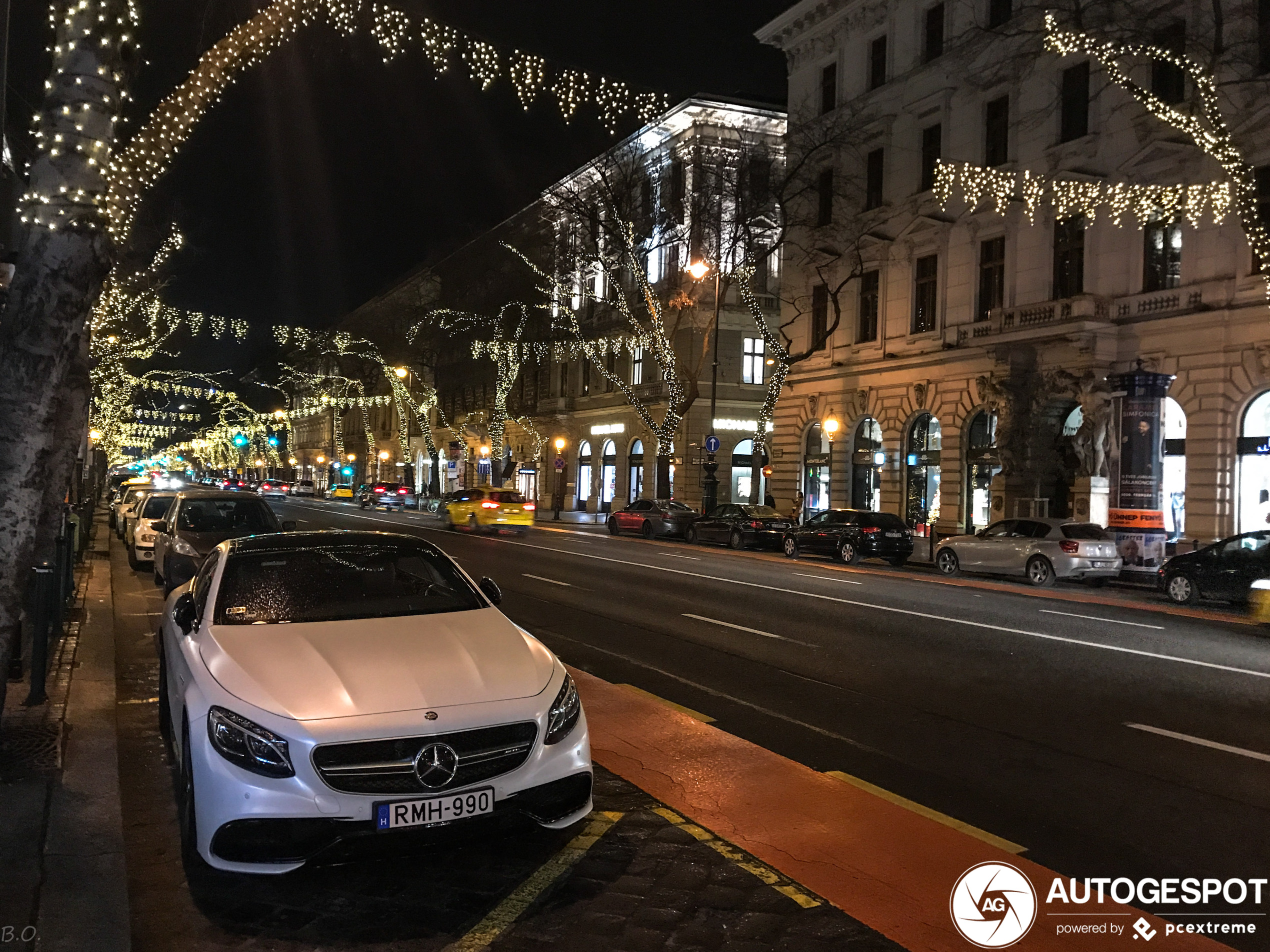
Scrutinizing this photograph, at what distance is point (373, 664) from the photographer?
5.02 metres

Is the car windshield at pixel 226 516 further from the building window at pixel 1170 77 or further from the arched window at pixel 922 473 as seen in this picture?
the arched window at pixel 922 473

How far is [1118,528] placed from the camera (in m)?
21.8

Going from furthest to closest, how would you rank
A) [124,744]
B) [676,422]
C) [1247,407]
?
[676,422]
[1247,407]
[124,744]

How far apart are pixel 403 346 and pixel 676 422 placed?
101ft

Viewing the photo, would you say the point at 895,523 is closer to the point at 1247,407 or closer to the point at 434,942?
the point at 1247,407

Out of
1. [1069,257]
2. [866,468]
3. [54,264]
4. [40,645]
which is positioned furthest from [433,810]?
[866,468]

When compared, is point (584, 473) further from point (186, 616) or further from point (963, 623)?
point (186, 616)

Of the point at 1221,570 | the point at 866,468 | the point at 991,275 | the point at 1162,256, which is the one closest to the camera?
the point at 1221,570

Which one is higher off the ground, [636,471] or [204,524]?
[636,471]

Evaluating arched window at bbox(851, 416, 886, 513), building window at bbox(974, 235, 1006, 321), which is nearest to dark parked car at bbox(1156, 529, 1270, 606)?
building window at bbox(974, 235, 1006, 321)

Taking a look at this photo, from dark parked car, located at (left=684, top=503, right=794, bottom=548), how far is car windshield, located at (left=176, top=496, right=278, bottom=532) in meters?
16.7

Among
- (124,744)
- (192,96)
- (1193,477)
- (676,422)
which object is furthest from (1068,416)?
(124,744)

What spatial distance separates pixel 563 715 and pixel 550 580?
44.7 feet

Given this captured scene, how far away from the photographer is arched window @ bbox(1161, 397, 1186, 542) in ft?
84.7
